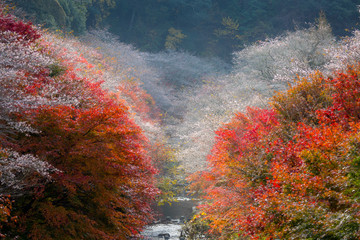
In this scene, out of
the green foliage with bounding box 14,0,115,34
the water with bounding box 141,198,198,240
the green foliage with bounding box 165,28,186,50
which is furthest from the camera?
the green foliage with bounding box 165,28,186,50

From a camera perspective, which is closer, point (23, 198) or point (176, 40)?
point (23, 198)

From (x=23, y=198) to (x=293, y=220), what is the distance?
17.1ft

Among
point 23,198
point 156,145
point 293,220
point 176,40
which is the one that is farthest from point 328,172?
point 176,40

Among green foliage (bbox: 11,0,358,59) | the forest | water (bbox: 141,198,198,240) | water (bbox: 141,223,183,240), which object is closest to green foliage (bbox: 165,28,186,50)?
green foliage (bbox: 11,0,358,59)

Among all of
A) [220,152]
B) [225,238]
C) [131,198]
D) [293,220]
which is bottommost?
[225,238]

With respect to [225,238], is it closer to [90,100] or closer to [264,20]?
[90,100]

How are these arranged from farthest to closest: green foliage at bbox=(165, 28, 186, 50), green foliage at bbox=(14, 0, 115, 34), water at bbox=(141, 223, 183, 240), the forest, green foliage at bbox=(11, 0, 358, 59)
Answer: green foliage at bbox=(165, 28, 186, 50)
green foliage at bbox=(11, 0, 358, 59)
green foliage at bbox=(14, 0, 115, 34)
water at bbox=(141, 223, 183, 240)
the forest

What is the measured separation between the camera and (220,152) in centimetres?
966

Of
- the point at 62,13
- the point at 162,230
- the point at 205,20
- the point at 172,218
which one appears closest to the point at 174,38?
the point at 205,20

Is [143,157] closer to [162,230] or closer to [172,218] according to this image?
[162,230]

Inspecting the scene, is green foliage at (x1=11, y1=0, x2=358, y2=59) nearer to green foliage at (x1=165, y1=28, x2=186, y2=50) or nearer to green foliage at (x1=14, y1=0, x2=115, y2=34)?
green foliage at (x1=165, y1=28, x2=186, y2=50)

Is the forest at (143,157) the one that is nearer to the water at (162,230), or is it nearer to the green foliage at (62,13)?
the green foliage at (62,13)

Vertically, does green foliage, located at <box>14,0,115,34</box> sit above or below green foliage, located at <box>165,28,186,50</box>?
above

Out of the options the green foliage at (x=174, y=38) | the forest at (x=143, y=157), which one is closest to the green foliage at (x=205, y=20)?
the green foliage at (x=174, y=38)
